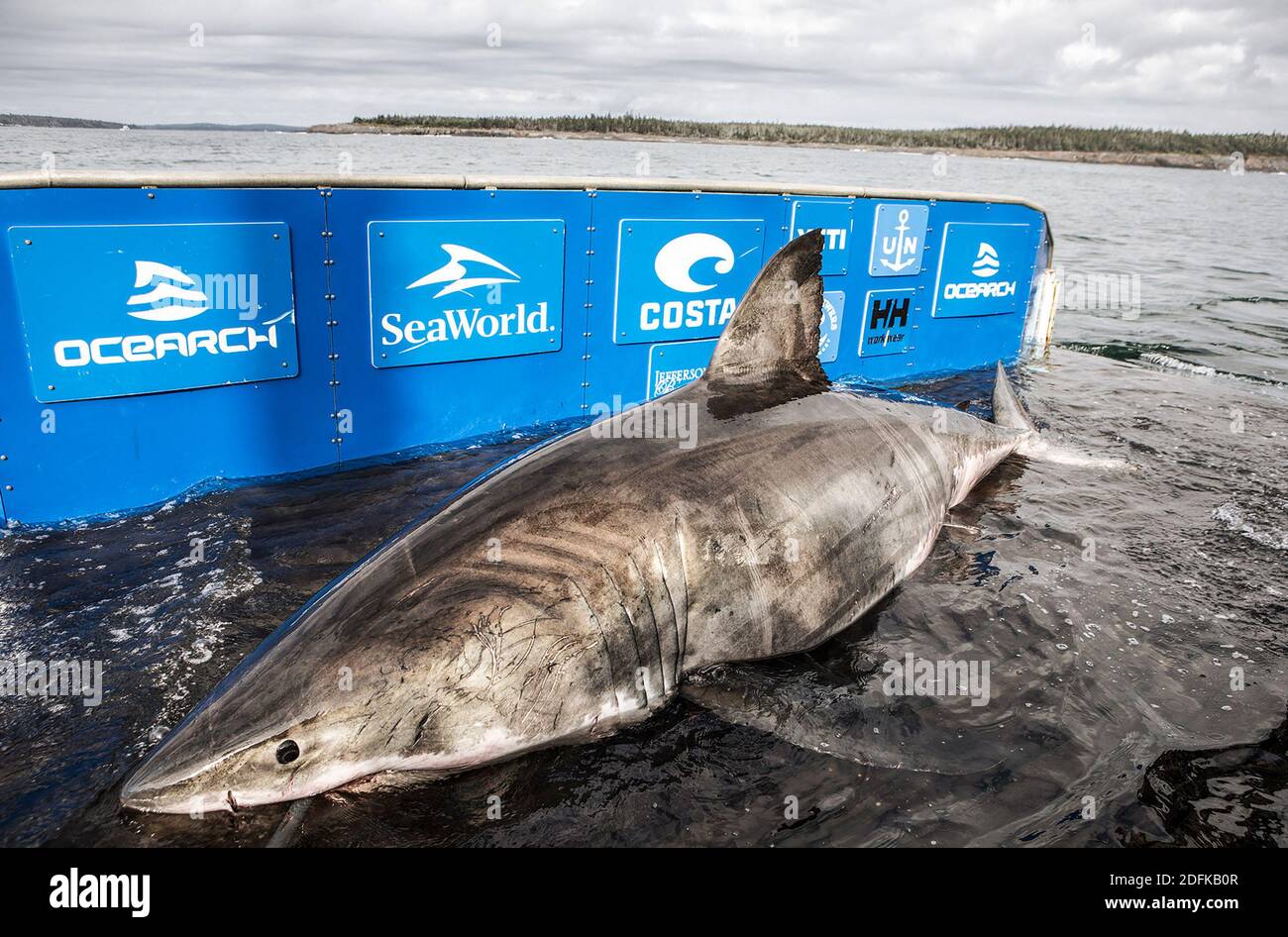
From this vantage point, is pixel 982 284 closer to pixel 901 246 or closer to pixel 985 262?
pixel 985 262

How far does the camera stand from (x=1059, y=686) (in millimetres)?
3754

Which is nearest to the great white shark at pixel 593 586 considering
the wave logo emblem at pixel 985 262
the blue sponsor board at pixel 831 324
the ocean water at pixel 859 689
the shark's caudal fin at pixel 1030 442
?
the ocean water at pixel 859 689

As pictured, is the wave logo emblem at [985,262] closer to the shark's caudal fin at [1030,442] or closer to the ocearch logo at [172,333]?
the shark's caudal fin at [1030,442]

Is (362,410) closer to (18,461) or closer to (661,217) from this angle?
(18,461)

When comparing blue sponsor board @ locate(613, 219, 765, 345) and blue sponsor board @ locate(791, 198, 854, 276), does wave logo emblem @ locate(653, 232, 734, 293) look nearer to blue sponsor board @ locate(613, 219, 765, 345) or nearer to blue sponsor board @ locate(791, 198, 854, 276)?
blue sponsor board @ locate(613, 219, 765, 345)

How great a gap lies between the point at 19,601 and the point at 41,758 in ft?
4.52

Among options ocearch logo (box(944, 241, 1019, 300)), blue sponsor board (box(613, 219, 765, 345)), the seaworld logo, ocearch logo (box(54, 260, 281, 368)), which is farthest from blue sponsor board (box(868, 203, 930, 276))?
ocearch logo (box(54, 260, 281, 368))

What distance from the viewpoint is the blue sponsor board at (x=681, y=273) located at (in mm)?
A: 7102

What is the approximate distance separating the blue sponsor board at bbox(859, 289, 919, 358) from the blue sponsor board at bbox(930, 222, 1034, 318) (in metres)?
0.41

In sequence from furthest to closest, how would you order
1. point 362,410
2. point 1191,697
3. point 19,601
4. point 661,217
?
point 661,217 < point 362,410 < point 19,601 < point 1191,697

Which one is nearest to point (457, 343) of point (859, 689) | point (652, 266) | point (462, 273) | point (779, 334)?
point (462, 273)

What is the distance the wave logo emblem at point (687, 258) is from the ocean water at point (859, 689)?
189cm
